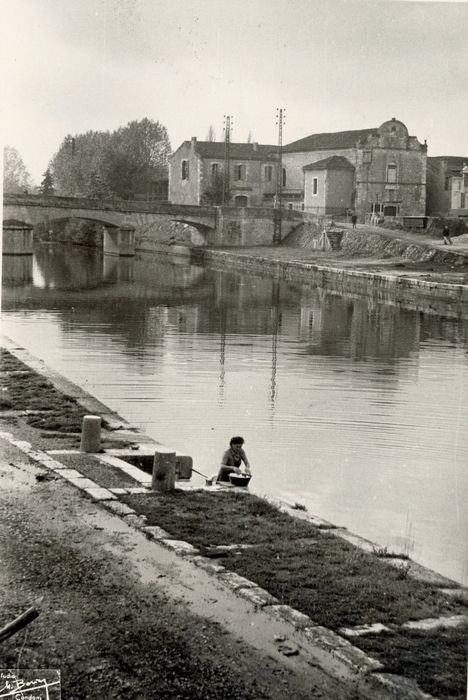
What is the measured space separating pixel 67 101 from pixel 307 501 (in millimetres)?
4413

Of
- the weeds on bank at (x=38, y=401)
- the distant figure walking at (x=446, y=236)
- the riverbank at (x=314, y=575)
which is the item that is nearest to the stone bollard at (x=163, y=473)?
the riverbank at (x=314, y=575)

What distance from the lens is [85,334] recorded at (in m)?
16.1

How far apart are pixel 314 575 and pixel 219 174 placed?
4799 cm

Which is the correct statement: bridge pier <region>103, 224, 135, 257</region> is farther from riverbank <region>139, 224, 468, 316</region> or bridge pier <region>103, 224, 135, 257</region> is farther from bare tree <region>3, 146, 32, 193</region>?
bare tree <region>3, 146, 32, 193</region>

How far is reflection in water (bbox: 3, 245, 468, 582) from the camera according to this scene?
31.4ft

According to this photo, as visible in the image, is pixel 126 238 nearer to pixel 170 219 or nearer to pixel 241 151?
pixel 170 219

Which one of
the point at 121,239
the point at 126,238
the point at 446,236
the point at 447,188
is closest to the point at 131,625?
the point at 446,236

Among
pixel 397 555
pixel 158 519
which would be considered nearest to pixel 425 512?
pixel 397 555

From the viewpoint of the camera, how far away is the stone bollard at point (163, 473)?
28.2 ft

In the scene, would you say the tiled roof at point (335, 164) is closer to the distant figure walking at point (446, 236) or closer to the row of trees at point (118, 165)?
the distant figure walking at point (446, 236)

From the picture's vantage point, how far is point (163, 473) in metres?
8.60

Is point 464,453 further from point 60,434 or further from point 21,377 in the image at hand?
point 21,377

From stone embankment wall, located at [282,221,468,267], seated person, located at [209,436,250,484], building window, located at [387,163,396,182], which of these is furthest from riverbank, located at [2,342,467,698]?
building window, located at [387,163,396,182]

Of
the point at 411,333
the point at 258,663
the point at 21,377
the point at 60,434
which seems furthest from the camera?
the point at 411,333
